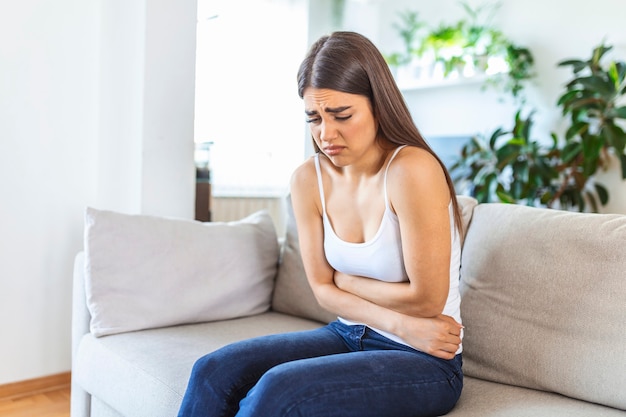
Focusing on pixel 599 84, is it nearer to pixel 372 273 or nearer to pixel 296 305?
pixel 296 305

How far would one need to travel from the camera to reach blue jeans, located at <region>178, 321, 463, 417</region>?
117 cm

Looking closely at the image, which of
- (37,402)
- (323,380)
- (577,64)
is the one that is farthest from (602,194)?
(37,402)

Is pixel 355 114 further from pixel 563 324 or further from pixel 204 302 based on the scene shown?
pixel 204 302

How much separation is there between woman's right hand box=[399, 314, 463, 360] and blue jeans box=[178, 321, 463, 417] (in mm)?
17

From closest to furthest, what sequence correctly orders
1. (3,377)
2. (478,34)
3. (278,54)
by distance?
(3,377), (478,34), (278,54)

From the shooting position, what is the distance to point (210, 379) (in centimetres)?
133

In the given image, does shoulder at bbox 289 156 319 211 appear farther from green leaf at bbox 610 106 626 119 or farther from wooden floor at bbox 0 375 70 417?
green leaf at bbox 610 106 626 119

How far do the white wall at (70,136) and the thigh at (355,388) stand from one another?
1.41m

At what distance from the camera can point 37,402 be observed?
236cm

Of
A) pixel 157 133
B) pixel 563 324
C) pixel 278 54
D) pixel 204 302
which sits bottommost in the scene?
pixel 204 302

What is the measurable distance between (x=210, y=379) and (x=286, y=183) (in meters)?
3.07

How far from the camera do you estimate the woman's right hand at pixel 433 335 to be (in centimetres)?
134

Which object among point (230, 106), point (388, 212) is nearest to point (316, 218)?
point (388, 212)

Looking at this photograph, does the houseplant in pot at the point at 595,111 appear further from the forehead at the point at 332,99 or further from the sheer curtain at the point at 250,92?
the forehead at the point at 332,99
